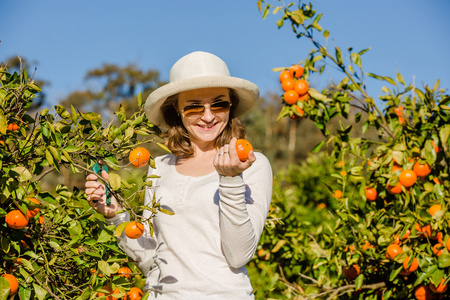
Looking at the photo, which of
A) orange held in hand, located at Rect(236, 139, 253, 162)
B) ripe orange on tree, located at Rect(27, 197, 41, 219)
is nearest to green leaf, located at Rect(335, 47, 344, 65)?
orange held in hand, located at Rect(236, 139, 253, 162)

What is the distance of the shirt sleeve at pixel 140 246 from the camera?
1.65m

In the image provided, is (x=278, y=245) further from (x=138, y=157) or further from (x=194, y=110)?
(x=138, y=157)

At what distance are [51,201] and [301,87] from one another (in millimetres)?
1280

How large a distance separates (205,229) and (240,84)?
56 cm

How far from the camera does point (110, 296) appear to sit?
149 cm

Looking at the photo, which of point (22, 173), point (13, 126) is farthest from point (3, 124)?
point (13, 126)

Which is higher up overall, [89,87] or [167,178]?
[89,87]

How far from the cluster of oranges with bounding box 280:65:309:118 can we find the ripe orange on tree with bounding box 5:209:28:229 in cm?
136

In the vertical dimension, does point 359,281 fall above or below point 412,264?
below

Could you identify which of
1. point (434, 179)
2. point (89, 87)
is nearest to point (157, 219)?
point (434, 179)

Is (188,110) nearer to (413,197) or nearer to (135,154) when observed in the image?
(135,154)

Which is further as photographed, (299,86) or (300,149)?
(300,149)

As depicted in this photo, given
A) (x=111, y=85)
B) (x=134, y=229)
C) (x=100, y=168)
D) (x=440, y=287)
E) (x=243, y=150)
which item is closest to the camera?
(x=243, y=150)

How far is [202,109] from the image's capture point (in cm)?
165
